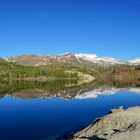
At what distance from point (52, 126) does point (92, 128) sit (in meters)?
8.70

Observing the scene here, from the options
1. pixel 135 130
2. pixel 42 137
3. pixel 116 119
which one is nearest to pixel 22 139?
pixel 42 137

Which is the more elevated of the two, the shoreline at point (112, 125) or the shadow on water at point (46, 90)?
the shadow on water at point (46, 90)

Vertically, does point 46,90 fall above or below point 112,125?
above

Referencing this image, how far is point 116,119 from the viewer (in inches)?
1452

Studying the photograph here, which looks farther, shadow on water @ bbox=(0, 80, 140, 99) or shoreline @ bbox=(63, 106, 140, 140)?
shadow on water @ bbox=(0, 80, 140, 99)

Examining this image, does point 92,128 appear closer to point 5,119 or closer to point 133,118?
point 133,118

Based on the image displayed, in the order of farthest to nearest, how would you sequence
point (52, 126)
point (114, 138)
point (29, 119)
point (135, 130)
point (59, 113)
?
point (59, 113)
point (29, 119)
point (52, 126)
point (135, 130)
point (114, 138)

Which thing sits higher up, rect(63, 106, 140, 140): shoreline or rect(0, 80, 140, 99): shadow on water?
rect(0, 80, 140, 99): shadow on water

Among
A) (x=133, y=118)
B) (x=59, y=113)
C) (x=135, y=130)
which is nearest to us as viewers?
(x=135, y=130)

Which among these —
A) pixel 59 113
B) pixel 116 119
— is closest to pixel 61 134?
pixel 116 119

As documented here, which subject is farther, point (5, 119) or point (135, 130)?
point (5, 119)

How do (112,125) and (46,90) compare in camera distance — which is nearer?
(112,125)

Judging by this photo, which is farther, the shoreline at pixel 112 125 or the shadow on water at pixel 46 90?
the shadow on water at pixel 46 90

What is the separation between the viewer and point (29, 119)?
50.8m
